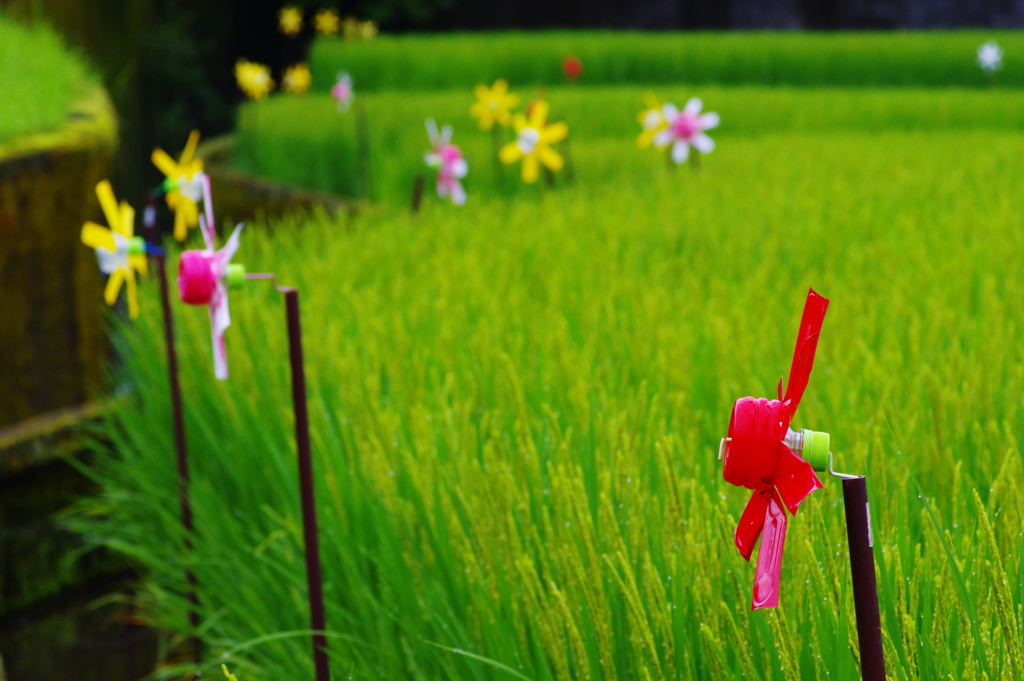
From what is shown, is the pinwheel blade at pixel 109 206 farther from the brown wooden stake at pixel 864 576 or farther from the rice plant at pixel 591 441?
the brown wooden stake at pixel 864 576

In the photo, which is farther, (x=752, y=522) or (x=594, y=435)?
(x=594, y=435)

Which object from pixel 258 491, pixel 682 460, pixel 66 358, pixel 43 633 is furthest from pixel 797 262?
pixel 66 358

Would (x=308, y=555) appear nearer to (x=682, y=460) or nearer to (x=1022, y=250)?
(x=682, y=460)

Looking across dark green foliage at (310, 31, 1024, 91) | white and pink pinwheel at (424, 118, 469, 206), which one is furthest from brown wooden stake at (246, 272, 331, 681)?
dark green foliage at (310, 31, 1024, 91)

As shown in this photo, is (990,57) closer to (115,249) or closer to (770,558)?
(115,249)

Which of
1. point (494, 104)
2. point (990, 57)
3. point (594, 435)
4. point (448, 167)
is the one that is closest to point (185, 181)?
point (594, 435)

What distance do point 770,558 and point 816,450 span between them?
52 millimetres

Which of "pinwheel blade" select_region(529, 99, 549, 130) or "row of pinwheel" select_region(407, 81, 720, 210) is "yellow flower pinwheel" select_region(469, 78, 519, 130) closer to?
"row of pinwheel" select_region(407, 81, 720, 210)

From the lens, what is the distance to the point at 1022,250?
73.3 inches

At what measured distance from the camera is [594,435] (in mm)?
1081

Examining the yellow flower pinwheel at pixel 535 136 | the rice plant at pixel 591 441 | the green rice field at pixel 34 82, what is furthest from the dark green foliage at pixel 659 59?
the yellow flower pinwheel at pixel 535 136

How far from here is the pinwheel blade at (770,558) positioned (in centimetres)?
41

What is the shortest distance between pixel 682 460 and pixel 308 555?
0.42 m

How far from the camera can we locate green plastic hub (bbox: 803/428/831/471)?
42cm
